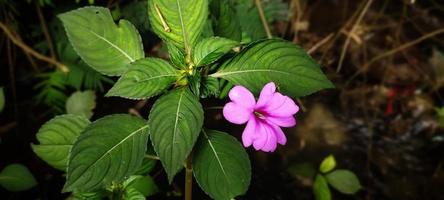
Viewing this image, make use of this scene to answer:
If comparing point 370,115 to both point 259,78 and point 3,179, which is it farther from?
point 3,179

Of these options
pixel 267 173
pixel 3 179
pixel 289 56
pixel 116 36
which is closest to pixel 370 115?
pixel 267 173

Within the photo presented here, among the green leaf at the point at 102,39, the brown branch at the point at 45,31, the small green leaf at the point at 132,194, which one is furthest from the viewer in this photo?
the brown branch at the point at 45,31

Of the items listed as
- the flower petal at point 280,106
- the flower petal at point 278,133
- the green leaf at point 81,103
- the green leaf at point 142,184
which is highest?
the flower petal at point 280,106

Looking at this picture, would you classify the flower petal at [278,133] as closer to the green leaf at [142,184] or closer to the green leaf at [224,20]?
the green leaf at [224,20]

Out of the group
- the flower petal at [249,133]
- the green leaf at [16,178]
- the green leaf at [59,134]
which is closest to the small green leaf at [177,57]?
the flower petal at [249,133]

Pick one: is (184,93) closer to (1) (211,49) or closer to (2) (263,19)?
(1) (211,49)

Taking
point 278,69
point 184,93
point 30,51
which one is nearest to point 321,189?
point 278,69
